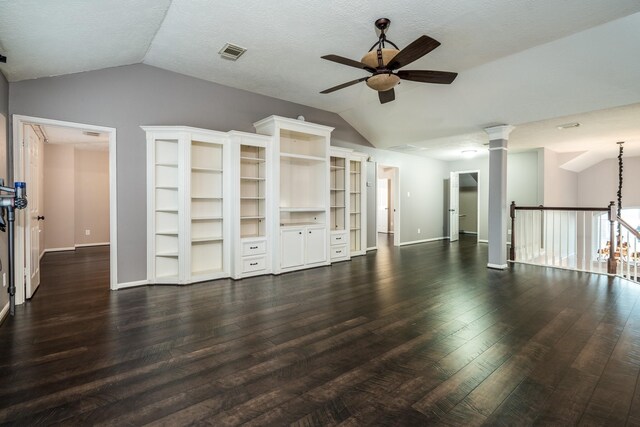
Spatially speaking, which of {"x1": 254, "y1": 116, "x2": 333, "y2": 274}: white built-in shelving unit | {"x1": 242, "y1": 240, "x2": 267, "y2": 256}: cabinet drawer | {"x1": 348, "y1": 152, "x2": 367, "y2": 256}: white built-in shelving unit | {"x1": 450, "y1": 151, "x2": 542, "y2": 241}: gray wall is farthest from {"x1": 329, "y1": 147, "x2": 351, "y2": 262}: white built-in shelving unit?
{"x1": 450, "y1": 151, "x2": 542, "y2": 241}: gray wall

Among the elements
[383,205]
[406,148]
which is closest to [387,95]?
[406,148]

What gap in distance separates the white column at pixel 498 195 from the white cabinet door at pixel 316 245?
9.87 ft

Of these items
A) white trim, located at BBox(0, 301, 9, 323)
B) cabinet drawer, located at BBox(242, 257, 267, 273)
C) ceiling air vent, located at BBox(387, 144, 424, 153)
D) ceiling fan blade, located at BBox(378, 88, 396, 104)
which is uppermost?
ceiling air vent, located at BBox(387, 144, 424, 153)

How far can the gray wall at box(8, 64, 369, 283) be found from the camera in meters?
3.70

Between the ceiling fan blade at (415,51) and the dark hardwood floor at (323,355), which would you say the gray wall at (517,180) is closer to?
the dark hardwood floor at (323,355)

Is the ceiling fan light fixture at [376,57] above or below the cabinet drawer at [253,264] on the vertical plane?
above

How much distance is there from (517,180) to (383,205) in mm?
4339

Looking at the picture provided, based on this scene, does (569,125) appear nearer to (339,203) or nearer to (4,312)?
(339,203)

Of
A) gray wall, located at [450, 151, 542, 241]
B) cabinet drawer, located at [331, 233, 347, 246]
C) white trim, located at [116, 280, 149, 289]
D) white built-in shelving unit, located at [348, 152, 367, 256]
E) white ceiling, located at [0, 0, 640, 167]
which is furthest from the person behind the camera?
gray wall, located at [450, 151, 542, 241]

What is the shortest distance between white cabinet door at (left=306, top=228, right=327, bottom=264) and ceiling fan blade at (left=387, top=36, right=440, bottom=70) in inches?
125

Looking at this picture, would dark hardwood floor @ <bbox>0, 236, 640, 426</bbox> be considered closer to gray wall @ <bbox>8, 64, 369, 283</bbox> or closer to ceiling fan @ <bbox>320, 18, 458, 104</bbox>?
gray wall @ <bbox>8, 64, 369, 283</bbox>

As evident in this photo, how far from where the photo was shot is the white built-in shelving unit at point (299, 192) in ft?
16.5

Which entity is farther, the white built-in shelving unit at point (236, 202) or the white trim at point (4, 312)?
the white built-in shelving unit at point (236, 202)

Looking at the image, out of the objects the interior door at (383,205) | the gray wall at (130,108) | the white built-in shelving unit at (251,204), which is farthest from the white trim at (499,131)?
the interior door at (383,205)
